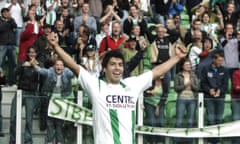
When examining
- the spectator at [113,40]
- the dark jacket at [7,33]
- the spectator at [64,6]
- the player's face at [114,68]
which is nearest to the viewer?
the player's face at [114,68]

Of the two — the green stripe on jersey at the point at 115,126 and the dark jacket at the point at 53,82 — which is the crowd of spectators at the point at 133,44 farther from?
the green stripe on jersey at the point at 115,126

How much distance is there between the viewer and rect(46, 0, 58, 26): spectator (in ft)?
58.5

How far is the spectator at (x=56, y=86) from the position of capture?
14.5 metres

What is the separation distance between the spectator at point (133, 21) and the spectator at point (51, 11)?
167cm

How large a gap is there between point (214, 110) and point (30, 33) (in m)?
4.34

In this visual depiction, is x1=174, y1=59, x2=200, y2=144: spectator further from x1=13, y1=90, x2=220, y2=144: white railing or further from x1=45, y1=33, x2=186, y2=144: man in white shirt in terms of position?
x1=45, y1=33, x2=186, y2=144: man in white shirt

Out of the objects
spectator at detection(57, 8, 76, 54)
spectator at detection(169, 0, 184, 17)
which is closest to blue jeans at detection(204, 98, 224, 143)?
spectator at detection(57, 8, 76, 54)

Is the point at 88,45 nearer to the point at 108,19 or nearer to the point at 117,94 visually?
the point at 108,19

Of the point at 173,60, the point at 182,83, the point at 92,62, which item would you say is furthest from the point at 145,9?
the point at 173,60

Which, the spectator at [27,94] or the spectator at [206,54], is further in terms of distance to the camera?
the spectator at [206,54]

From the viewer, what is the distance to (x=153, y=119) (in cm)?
1465

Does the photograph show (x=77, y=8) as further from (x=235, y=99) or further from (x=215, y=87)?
(x=235, y=99)

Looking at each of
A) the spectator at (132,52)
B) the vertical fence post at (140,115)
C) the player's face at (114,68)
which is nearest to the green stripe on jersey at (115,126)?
the player's face at (114,68)

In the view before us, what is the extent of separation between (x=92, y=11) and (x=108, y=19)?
691mm
